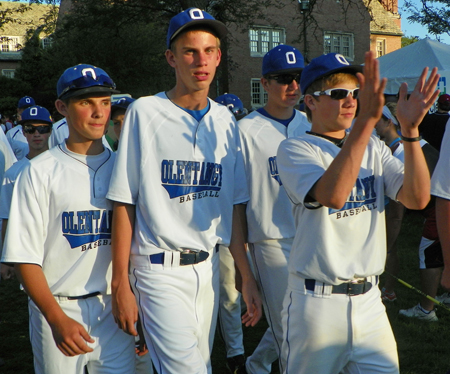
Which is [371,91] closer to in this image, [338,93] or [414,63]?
[338,93]

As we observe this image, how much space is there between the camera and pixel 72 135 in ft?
10.8

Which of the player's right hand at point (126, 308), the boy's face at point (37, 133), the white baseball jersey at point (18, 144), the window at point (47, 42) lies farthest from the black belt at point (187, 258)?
the window at point (47, 42)

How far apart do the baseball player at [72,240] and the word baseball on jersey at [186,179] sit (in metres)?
0.40

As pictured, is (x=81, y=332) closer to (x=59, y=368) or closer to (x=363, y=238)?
(x=59, y=368)

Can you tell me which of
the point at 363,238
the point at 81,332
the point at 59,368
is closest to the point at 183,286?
the point at 81,332

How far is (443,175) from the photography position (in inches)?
138

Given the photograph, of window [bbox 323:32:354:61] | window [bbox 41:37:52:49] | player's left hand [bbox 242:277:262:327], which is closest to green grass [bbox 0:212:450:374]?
player's left hand [bbox 242:277:262:327]

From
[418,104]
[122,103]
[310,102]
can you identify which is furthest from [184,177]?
[122,103]

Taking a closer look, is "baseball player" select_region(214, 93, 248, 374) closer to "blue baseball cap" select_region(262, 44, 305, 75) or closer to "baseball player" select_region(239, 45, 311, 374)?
"baseball player" select_region(239, 45, 311, 374)

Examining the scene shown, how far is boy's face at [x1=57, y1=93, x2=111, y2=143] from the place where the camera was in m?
3.25

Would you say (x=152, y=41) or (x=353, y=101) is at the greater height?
(x=152, y=41)

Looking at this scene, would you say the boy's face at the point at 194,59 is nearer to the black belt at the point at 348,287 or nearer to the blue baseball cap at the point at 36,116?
the black belt at the point at 348,287

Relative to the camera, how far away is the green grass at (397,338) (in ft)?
17.1

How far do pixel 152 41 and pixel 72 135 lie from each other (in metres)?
25.7
